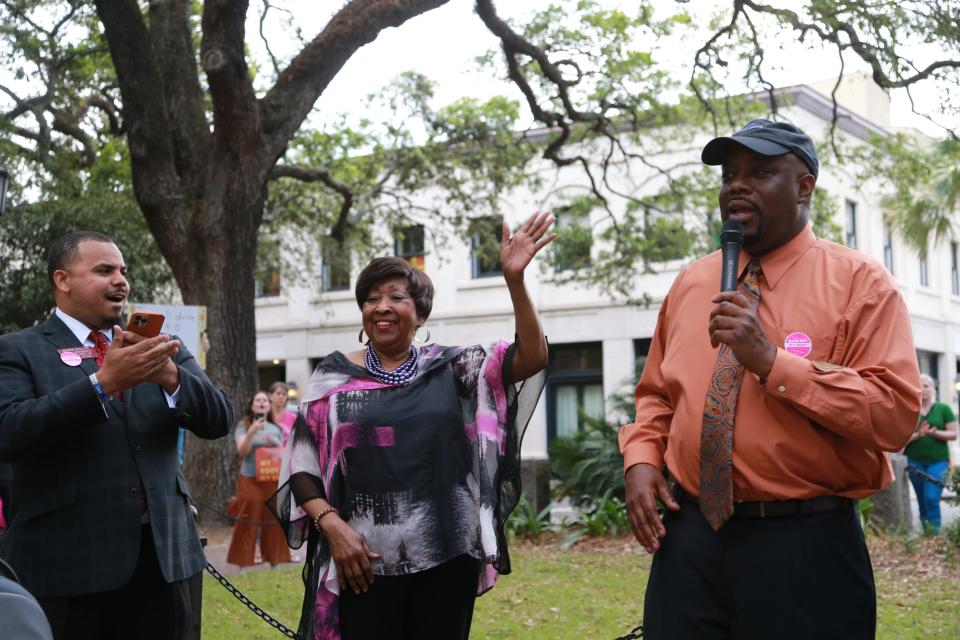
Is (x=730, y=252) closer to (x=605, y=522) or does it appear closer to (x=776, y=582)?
(x=776, y=582)

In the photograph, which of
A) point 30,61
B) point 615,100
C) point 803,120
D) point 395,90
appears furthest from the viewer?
point 803,120

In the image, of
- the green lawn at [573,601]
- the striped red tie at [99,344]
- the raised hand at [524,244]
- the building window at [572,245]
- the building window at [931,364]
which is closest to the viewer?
the raised hand at [524,244]

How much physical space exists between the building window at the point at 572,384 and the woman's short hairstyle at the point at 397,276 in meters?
27.0

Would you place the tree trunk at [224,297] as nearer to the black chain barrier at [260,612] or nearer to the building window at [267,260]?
the black chain barrier at [260,612]

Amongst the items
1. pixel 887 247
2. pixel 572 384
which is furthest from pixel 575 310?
pixel 887 247

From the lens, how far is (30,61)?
16703 millimetres

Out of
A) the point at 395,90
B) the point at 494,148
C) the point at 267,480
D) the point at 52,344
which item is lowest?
the point at 267,480

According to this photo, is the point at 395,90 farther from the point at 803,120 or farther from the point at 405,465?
the point at 405,465

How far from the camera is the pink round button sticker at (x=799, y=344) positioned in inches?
124

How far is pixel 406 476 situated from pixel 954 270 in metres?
35.4

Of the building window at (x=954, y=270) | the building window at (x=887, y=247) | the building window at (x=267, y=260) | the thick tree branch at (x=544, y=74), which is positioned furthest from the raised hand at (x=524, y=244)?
the building window at (x=954, y=270)

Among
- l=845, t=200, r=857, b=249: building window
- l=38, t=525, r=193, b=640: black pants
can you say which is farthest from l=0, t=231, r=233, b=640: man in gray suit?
l=845, t=200, r=857, b=249: building window

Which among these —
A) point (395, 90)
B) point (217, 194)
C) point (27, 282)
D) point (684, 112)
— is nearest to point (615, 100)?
point (684, 112)

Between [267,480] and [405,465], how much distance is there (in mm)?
8062
